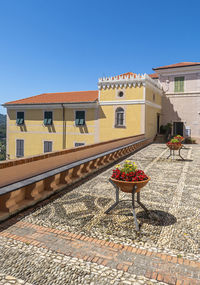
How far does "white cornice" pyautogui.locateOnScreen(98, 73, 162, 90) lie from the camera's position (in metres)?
20.6

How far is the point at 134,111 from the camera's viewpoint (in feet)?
69.8

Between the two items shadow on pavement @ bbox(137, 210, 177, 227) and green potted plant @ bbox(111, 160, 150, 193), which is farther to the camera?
shadow on pavement @ bbox(137, 210, 177, 227)

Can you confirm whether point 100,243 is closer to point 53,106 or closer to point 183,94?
point 53,106

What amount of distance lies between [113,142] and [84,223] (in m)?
8.41

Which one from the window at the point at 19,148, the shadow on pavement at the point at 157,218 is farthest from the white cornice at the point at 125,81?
the shadow on pavement at the point at 157,218

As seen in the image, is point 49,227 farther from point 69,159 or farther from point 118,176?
point 69,159

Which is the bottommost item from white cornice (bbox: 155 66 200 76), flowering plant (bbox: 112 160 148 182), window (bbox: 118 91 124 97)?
flowering plant (bbox: 112 160 148 182)

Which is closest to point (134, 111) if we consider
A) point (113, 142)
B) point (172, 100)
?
point (172, 100)

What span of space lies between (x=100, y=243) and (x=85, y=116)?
21.2 metres

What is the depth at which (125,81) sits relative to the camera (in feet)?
70.3

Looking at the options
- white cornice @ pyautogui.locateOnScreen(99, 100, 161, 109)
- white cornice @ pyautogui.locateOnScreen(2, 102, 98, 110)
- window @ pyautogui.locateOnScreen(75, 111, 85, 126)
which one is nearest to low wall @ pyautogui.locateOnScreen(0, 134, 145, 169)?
white cornice @ pyautogui.locateOnScreen(99, 100, 161, 109)

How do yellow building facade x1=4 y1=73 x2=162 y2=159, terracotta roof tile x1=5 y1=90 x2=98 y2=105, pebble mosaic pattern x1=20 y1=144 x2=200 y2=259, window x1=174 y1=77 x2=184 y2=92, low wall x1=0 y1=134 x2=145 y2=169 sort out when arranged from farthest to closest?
terracotta roof tile x1=5 y1=90 x2=98 y2=105
window x1=174 y1=77 x2=184 y2=92
yellow building facade x1=4 y1=73 x2=162 y2=159
low wall x1=0 y1=134 x2=145 y2=169
pebble mosaic pattern x1=20 y1=144 x2=200 y2=259

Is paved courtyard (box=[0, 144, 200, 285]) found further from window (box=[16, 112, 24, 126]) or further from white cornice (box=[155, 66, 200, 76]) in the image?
window (box=[16, 112, 24, 126])

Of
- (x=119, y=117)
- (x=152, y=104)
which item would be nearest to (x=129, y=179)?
(x=119, y=117)
